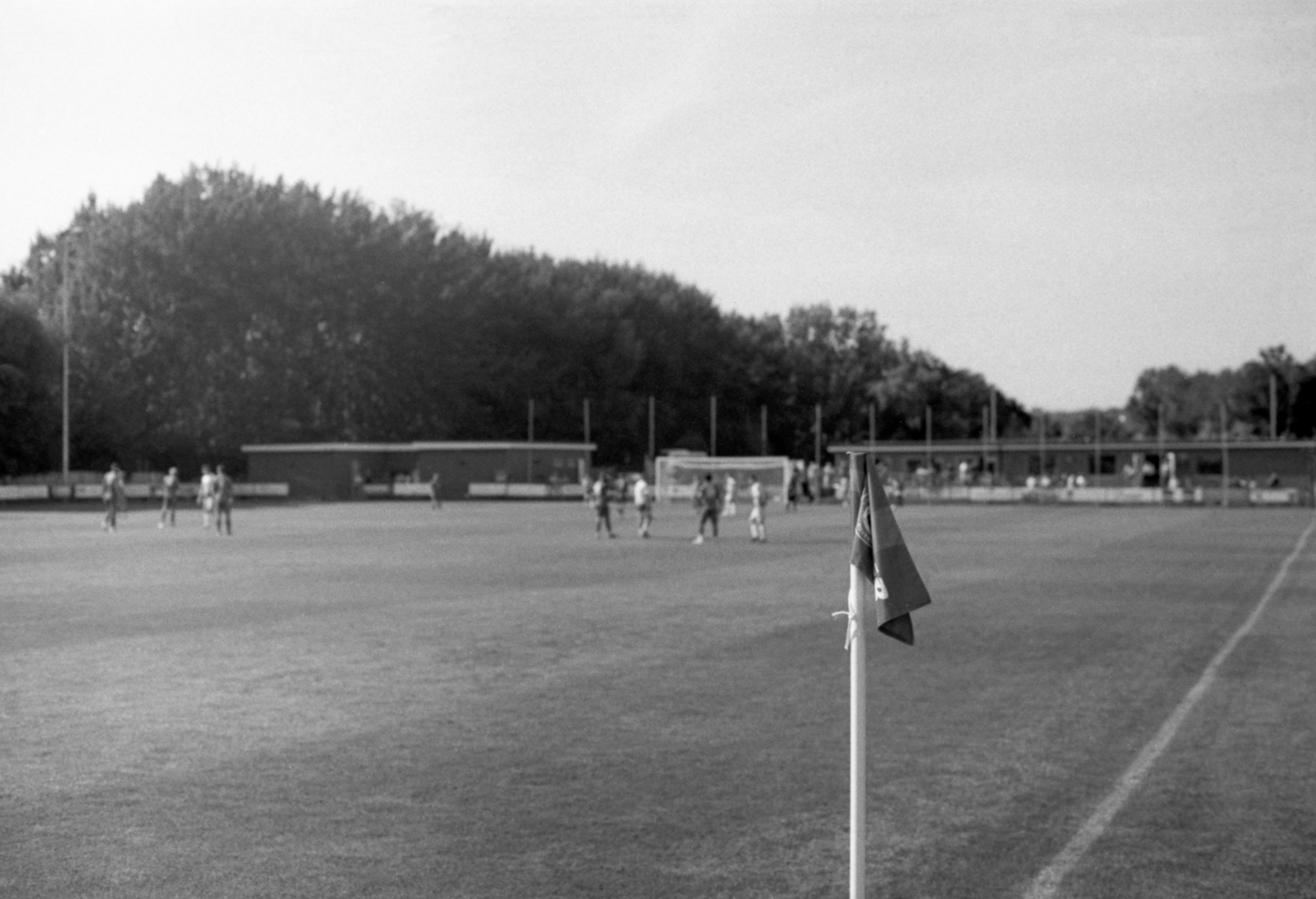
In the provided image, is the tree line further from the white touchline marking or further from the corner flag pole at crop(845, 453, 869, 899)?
the corner flag pole at crop(845, 453, 869, 899)

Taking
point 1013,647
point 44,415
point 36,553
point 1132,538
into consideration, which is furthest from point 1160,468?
point 1013,647

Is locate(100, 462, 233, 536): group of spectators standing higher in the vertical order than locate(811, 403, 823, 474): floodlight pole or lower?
lower

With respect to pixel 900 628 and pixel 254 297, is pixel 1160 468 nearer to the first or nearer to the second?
pixel 254 297

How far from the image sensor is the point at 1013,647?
56.5 ft

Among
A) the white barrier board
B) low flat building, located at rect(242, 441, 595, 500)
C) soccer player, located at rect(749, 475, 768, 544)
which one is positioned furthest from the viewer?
low flat building, located at rect(242, 441, 595, 500)

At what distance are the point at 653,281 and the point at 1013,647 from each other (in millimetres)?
100247

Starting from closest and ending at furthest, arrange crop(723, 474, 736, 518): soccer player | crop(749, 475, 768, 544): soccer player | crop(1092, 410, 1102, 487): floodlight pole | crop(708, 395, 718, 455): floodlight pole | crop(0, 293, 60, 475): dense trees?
crop(749, 475, 768, 544): soccer player → crop(723, 474, 736, 518): soccer player → crop(0, 293, 60, 475): dense trees → crop(1092, 410, 1102, 487): floodlight pole → crop(708, 395, 718, 455): floodlight pole

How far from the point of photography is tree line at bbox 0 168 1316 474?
266 feet

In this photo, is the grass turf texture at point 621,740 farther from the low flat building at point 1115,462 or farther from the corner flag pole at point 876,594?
the low flat building at point 1115,462

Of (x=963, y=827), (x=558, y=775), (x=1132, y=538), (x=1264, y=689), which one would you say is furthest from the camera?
(x=1132, y=538)

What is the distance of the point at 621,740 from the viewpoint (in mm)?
11438

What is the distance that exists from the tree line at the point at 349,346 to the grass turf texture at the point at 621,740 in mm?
57994

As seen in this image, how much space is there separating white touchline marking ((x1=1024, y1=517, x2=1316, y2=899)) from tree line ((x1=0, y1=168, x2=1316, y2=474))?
66.0 m

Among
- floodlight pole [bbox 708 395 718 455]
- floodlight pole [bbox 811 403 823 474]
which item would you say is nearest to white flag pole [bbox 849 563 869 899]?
floodlight pole [bbox 708 395 718 455]
